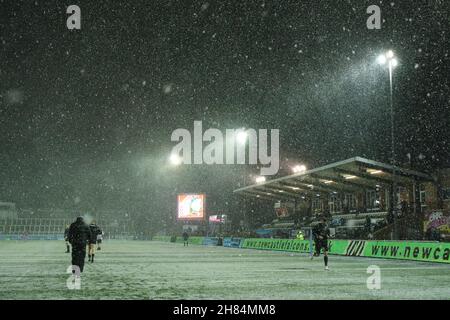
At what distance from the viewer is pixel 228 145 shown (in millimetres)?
55844

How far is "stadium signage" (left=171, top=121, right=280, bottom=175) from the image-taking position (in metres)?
46.9

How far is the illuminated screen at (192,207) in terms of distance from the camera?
74.3 m

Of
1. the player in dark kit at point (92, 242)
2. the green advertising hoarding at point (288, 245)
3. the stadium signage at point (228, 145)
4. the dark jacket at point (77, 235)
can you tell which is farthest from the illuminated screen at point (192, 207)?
the dark jacket at point (77, 235)

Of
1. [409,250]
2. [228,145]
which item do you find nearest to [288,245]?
[409,250]

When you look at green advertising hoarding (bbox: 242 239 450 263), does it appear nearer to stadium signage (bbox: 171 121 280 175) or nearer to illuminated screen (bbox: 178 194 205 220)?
stadium signage (bbox: 171 121 280 175)

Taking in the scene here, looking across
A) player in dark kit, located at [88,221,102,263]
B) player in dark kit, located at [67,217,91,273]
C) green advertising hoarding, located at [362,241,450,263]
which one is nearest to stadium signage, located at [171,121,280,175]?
green advertising hoarding, located at [362,241,450,263]

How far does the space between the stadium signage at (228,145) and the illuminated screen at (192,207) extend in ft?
20.7

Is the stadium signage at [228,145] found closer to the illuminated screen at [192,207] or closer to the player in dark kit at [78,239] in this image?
the illuminated screen at [192,207]

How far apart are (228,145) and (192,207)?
20.9 metres

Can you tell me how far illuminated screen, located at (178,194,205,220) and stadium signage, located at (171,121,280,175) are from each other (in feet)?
20.7

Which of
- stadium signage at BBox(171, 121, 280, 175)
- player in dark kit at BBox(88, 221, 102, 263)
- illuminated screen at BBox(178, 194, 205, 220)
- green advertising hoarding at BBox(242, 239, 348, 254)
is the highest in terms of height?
stadium signage at BBox(171, 121, 280, 175)

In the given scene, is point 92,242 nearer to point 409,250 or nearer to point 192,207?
point 409,250

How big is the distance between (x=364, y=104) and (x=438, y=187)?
53.2ft
